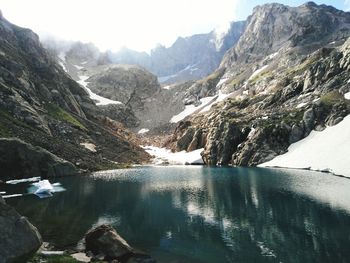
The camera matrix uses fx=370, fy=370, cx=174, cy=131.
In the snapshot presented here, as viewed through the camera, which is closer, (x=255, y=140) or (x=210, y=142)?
(x=255, y=140)

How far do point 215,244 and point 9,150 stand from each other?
8416cm

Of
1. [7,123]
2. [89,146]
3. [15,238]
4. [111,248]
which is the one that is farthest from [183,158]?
[15,238]

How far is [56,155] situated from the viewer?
127 m

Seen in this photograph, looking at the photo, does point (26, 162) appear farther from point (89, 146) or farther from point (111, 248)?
point (111, 248)

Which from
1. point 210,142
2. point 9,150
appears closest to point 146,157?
point 210,142

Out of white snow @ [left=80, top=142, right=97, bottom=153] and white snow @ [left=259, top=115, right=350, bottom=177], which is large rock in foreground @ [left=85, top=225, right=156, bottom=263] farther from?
white snow @ [left=80, top=142, right=97, bottom=153]

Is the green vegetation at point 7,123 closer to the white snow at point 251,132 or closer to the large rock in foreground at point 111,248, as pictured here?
the white snow at point 251,132

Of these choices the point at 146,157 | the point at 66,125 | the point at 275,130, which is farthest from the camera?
the point at 146,157

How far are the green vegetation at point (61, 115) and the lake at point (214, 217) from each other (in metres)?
74.2

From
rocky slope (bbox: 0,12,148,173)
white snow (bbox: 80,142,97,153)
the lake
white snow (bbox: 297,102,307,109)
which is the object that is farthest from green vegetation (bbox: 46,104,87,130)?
white snow (bbox: 297,102,307,109)

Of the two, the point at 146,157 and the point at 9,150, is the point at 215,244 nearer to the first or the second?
the point at 9,150

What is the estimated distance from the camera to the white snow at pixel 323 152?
107338 millimetres

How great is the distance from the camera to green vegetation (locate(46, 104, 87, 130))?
167m

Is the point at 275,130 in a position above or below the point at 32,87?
below
